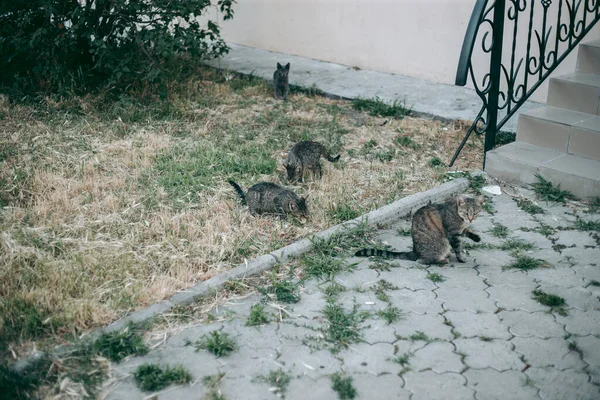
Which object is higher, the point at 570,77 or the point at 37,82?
the point at 570,77

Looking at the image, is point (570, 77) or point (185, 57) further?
point (185, 57)

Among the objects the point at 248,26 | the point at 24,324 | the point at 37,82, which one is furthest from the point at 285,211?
the point at 248,26

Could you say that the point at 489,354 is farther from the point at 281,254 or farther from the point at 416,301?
the point at 281,254

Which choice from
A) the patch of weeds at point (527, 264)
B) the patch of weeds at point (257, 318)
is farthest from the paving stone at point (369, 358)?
the patch of weeds at point (527, 264)

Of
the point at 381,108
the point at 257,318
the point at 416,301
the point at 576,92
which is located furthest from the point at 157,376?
the point at 381,108

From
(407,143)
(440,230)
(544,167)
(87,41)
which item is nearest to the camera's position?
(440,230)

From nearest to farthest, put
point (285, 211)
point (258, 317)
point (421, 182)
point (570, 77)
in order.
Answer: point (258, 317) → point (285, 211) → point (421, 182) → point (570, 77)

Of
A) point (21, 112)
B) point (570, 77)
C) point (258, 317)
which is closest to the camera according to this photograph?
point (258, 317)

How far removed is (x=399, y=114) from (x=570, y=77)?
217 cm

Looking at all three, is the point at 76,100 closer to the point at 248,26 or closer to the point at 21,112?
the point at 21,112

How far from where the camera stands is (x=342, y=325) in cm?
417

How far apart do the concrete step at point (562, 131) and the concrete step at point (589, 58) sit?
1.95ft

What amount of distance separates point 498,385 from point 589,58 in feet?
15.3

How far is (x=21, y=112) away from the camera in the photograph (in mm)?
7875
